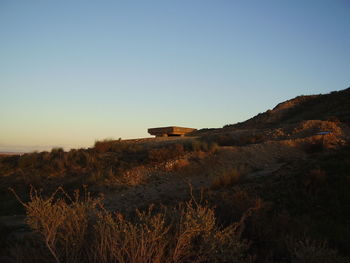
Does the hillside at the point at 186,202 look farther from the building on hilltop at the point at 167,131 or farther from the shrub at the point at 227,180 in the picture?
the building on hilltop at the point at 167,131

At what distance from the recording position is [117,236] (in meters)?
3.78

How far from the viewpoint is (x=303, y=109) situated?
32219 mm

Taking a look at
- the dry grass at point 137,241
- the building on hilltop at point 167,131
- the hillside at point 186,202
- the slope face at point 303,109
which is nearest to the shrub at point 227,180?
the hillside at point 186,202

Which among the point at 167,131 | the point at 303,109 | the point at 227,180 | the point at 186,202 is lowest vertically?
the point at 227,180

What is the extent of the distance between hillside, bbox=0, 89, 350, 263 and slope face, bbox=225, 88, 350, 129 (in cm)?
605

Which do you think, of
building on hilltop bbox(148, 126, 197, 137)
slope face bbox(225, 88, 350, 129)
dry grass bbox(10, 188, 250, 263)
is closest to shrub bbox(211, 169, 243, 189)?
dry grass bbox(10, 188, 250, 263)

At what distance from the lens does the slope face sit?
2800 cm

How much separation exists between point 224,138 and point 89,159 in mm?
8990

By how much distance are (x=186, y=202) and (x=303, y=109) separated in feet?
103

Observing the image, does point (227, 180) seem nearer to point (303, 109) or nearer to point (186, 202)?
point (186, 202)

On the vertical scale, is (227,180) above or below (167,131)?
below

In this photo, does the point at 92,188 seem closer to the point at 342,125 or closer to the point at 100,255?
the point at 100,255

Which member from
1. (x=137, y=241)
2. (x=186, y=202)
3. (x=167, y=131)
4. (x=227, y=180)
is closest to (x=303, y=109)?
(x=167, y=131)

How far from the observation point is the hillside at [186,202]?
164 inches
